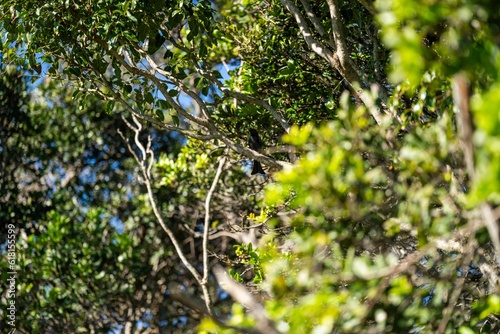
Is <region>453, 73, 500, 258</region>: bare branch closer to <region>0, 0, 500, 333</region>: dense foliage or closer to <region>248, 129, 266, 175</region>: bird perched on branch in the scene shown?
<region>0, 0, 500, 333</region>: dense foliage

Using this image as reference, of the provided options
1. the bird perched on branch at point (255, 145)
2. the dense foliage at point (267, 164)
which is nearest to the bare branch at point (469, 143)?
the dense foliage at point (267, 164)

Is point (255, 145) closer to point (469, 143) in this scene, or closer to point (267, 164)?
point (267, 164)

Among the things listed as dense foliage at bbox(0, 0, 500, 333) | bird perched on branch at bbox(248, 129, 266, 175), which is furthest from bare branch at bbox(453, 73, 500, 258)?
bird perched on branch at bbox(248, 129, 266, 175)

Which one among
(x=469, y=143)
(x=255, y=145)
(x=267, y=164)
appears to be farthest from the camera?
(x=255, y=145)

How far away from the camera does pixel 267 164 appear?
13.3 ft

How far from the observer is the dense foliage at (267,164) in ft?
6.75

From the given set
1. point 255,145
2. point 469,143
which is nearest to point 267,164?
point 255,145

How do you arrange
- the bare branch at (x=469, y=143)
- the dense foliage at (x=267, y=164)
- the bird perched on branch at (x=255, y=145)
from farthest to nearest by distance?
the bird perched on branch at (x=255, y=145) < the dense foliage at (x=267, y=164) < the bare branch at (x=469, y=143)

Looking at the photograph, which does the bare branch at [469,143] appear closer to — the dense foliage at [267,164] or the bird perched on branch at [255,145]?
the dense foliage at [267,164]

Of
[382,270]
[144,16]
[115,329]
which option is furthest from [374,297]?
[115,329]

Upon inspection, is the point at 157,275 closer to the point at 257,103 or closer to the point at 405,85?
the point at 257,103

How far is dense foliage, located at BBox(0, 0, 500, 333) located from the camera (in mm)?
2057

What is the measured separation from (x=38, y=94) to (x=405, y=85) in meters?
9.49

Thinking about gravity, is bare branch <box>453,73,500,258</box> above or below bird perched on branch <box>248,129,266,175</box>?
below
